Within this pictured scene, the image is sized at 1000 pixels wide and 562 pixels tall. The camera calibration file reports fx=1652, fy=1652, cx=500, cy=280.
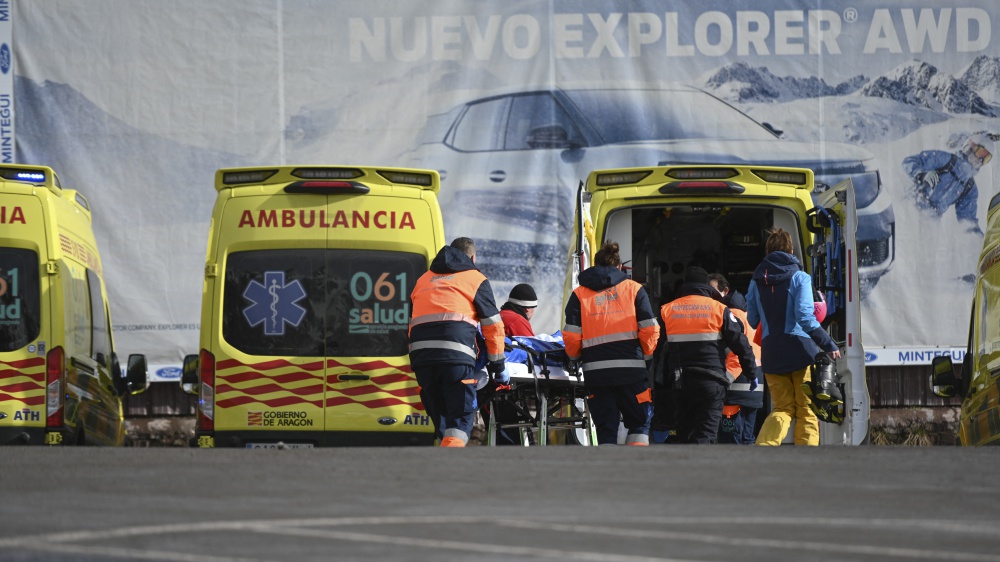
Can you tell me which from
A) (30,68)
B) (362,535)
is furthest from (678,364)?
(30,68)

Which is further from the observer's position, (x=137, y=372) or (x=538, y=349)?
(x=137, y=372)

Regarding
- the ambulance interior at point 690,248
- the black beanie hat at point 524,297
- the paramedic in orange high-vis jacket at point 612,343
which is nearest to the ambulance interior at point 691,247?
the ambulance interior at point 690,248

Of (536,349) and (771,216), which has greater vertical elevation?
(771,216)

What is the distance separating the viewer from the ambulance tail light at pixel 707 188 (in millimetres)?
10180

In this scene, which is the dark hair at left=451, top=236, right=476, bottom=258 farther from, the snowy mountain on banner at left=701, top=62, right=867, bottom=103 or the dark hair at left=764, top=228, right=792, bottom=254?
the snowy mountain on banner at left=701, top=62, right=867, bottom=103

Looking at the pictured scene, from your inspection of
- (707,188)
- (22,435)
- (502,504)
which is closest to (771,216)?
(707,188)

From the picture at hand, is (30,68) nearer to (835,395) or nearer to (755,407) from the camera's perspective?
(755,407)

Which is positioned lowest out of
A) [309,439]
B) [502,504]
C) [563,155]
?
[309,439]

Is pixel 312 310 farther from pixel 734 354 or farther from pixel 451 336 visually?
pixel 734 354

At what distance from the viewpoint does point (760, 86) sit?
13.8 m

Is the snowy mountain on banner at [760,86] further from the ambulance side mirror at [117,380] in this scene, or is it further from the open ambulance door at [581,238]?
the ambulance side mirror at [117,380]

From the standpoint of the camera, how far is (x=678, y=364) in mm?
10047

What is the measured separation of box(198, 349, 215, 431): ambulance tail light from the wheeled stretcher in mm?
1624

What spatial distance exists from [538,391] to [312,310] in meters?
1.50
